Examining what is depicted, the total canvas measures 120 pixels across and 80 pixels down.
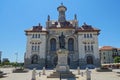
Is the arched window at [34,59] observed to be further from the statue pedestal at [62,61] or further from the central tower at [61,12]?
the statue pedestal at [62,61]

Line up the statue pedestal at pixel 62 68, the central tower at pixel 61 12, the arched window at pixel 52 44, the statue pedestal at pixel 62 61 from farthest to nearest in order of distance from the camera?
the central tower at pixel 61 12, the arched window at pixel 52 44, the statue pedestal at pixel 62 61, the statue pedestal at pixel 62 68

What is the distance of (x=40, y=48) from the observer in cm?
5288

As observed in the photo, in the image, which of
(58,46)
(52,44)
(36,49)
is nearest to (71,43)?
(58,46)

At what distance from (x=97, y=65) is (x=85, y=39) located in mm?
9119

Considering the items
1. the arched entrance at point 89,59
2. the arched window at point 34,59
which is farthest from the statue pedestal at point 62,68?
the arched window at point 34,59

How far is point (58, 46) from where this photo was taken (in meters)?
53.1

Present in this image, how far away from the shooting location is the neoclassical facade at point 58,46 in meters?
51.8

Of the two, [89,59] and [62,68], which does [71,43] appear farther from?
[62,68]

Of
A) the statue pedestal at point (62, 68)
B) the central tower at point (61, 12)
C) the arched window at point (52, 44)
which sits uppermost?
the central tower at point (61, 12)

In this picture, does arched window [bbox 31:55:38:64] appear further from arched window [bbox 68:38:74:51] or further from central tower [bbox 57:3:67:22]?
central tower [bbox 57:3:67:22]

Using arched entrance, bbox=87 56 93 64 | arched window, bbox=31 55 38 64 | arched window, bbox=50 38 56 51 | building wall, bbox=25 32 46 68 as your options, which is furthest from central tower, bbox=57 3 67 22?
arched entrance, bbox=87 56 93 64

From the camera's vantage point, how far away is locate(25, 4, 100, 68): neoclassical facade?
51.8 metres

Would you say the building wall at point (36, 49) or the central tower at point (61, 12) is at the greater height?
the central tower at point (61, 12)

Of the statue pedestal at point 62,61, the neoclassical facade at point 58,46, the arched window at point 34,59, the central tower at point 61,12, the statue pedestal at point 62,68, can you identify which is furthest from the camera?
the central tower at point 61,12
